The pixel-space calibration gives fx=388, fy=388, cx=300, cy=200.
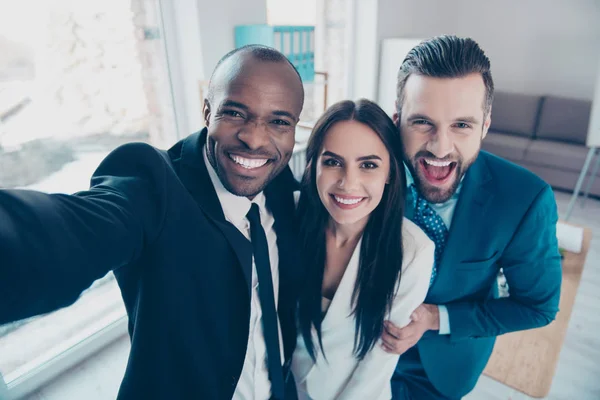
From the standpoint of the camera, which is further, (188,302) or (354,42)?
(354,42)

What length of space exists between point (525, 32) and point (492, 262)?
4645 millimetres

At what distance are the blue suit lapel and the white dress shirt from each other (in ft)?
1.65

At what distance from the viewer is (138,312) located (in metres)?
0.83

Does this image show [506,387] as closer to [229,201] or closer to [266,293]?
[266,293]

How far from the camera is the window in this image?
1.81 metres

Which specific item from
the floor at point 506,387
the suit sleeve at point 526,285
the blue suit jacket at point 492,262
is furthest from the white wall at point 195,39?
the suit sleeve at point 526,285

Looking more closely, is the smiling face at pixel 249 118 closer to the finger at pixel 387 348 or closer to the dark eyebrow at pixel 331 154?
the dark eyebrow at pixel 331 154

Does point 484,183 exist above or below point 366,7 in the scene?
below

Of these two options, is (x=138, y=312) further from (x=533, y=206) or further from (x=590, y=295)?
(x=590, y=295)

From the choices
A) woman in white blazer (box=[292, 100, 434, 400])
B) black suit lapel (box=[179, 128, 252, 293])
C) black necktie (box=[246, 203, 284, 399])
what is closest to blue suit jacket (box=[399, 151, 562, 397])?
woman in white blazer (box=[292, 100, 434, 400])

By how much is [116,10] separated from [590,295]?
344cm

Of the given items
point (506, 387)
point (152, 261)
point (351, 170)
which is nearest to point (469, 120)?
point (351, 170)

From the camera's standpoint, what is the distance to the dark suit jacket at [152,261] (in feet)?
1.84

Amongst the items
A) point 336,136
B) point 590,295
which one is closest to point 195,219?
point 336,136
